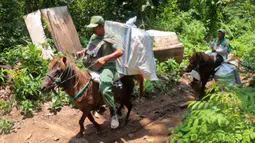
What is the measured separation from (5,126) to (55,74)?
7.21 feet

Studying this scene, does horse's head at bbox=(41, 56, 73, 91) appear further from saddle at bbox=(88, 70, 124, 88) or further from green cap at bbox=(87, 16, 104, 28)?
green cap at bbox=(87, 16, 104, 28)

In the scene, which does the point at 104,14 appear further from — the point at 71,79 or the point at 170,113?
the point at 71,79

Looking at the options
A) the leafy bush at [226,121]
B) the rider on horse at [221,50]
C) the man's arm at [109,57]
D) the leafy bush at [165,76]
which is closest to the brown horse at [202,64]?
the rider on horse at [221,50]

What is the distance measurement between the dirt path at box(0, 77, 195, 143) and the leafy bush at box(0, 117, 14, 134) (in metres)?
0.12

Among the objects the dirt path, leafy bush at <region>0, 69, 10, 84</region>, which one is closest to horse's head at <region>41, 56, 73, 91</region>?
the dirt path

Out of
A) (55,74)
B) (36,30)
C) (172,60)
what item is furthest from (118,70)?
(36,30)

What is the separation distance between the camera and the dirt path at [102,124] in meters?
6.03

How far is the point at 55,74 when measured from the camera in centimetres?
500

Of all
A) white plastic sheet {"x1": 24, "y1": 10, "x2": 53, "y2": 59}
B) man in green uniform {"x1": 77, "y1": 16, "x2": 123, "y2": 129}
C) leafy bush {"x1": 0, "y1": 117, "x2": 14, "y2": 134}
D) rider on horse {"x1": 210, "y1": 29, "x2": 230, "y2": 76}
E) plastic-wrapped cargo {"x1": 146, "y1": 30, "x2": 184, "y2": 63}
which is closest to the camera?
man in green uniform {"x1": 77, "y1": 16, "x2": 123, "y2": 129}

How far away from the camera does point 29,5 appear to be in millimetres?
10234

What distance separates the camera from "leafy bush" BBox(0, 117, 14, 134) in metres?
6.17

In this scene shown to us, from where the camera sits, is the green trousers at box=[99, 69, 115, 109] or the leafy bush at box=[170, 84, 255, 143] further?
the green trousers at box=[99, 69, 115, 109]

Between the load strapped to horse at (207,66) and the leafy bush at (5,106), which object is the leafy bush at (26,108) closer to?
the leafy bush at (5,106)

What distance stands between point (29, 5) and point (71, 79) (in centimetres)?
610
